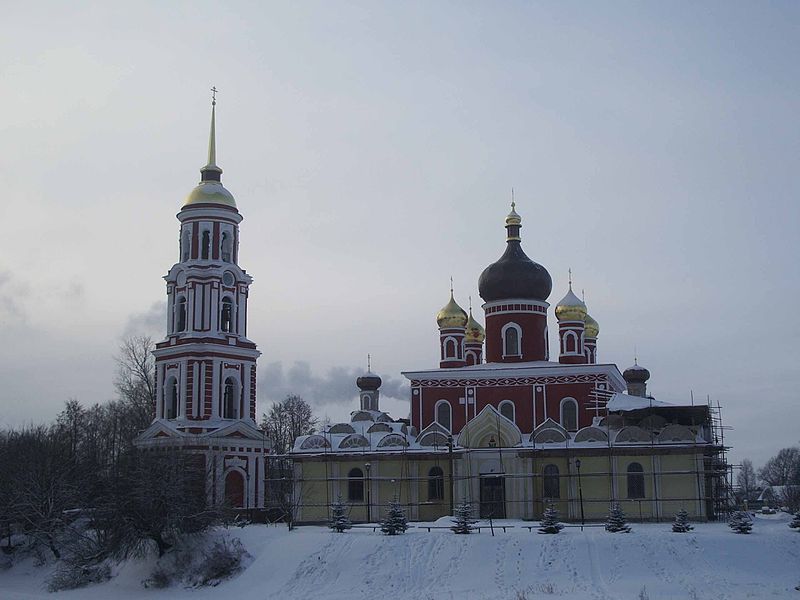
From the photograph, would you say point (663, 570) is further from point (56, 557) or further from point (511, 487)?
point (56, 557)

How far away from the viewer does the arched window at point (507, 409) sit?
4778 centimetres

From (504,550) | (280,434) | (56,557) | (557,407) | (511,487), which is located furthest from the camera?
(280,434)

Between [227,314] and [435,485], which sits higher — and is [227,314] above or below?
above

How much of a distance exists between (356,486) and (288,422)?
33.9 meters

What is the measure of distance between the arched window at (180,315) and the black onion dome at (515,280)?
1389cm

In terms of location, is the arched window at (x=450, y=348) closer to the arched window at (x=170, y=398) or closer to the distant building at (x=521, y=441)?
the distant building at (x=521, y=441)

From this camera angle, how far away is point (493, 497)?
43281 mm

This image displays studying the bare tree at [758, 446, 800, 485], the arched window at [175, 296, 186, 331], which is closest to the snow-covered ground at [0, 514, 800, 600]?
the arched window at [175, 296, 186, 331]

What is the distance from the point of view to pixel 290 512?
4125cm

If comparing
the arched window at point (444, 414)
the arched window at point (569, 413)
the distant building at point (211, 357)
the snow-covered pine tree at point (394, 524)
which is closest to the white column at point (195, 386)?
the distant building at point (211, 357)

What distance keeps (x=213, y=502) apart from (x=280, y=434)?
37228 millimetres

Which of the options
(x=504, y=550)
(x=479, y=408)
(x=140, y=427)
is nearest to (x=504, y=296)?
(x=479, y=408)

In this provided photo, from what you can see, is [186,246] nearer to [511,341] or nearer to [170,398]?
[170,398]

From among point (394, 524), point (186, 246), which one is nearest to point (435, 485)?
point (394, 524)
